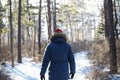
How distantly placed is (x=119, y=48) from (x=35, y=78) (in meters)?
5.02

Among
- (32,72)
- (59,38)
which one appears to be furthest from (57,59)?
(32,72)

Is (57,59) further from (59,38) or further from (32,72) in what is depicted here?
(32,72)

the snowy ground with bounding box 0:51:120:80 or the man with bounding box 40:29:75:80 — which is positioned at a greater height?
the man with bounding box 40:29:75:80

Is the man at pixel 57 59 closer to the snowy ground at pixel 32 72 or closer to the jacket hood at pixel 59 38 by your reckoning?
the jacket hood at pixel 59 38

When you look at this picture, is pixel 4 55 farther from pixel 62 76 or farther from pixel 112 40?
pixel 62 76

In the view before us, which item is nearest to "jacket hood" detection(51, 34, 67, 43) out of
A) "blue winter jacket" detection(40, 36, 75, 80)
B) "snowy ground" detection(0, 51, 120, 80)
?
"blue winter jacket" detection(40, 36, 75, 80)

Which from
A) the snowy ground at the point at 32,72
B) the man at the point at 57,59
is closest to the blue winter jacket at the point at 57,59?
the man at the point at 57,59

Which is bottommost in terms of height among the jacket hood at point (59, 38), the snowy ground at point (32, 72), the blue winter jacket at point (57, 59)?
the snowy ground at point (32, 72)

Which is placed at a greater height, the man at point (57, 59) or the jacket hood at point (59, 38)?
the jacket hood at point (59, 38)

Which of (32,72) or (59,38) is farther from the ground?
(59,38)

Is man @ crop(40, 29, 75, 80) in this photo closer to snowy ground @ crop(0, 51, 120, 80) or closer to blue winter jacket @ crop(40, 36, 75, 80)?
blue winter jacket @ crop(40, 36, 75, 80)

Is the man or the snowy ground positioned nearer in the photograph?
the man

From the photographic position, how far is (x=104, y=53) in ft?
66.4

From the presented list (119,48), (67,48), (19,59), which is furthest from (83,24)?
(67,48)
